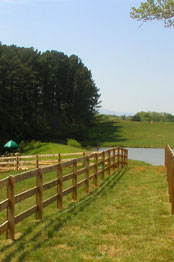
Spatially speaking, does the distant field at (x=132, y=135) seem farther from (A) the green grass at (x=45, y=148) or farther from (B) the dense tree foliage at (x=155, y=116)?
(B) the dense tree foliage at (x=155, y=116)

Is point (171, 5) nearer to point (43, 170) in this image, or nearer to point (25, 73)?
point (43, 170)

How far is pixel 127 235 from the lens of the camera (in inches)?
247

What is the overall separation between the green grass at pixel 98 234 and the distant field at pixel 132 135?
188 ft

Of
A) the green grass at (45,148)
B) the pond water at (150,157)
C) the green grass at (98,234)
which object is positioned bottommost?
the pond water at (150,157)

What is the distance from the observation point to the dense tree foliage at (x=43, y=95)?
52.6 meters

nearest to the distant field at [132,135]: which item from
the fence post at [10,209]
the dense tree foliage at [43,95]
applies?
the dense tree foliage at [43,95]

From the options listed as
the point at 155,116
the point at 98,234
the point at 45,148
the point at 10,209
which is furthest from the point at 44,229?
the point at 155,116

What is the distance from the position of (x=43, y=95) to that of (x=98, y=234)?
2454 inches

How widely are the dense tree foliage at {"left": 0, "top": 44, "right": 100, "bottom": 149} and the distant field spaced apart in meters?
4.21

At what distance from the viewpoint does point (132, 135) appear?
80.6 meters

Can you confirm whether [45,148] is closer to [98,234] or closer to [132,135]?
[98,234]

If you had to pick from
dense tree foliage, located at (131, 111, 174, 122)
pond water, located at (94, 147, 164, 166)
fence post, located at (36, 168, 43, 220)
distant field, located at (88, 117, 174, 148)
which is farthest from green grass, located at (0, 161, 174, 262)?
dense tree foliage, located at (131, 111, 174, 122)

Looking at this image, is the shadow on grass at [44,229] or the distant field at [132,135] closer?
the shadow on grass at [44,229]

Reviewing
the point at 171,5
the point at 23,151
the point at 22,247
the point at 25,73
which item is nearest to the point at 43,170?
the point at 22,247
